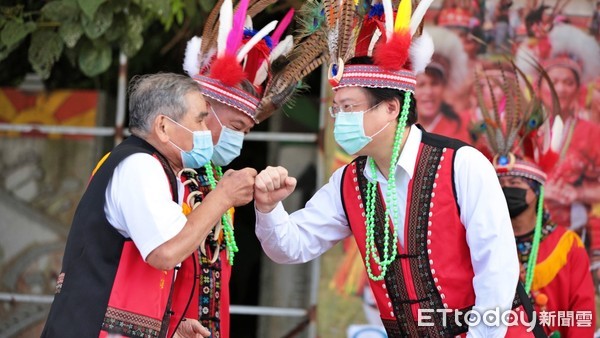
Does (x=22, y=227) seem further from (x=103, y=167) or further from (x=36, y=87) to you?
(x=103, y=167)

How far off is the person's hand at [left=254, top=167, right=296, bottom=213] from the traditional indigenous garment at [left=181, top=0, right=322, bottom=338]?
184 millimetres

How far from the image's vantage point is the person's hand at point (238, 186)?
3.07m

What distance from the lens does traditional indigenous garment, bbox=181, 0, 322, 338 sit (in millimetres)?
3447

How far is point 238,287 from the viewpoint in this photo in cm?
601

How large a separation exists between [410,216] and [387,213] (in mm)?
81

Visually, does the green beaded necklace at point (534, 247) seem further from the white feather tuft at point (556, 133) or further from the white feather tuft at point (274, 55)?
the white feather tuft at point (274, 55)

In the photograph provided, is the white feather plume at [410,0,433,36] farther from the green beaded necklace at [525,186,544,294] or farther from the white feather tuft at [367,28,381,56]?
the green beaded necklace at [525,186,544,294]

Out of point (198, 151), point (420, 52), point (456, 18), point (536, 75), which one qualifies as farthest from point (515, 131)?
point (198, 151)

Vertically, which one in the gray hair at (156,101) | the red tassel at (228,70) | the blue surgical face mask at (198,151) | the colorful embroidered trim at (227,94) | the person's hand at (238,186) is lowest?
the person's hand at (238,186)

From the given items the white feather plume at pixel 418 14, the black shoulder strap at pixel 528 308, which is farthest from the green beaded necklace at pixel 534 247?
the white feather plume at pixel 418 14

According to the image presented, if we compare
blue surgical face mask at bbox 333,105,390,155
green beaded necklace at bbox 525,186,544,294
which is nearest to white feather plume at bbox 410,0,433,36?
blue surgical face mask at bbox 333,105,390,155

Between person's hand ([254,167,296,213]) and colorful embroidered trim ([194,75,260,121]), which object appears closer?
person's hand ([254,167,296,213])

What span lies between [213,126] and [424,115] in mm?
1540

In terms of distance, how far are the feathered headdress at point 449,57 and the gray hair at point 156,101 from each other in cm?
195
